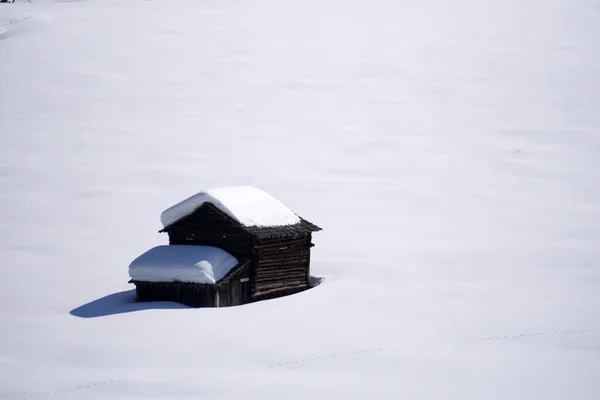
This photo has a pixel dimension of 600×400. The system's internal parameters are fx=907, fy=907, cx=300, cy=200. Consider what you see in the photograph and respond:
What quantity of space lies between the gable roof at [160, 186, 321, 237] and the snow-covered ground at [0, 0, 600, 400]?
199 centimetres

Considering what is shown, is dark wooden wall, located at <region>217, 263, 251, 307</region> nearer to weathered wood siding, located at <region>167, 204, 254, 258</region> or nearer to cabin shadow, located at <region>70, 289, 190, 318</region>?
weathered wood siding, located at <region>167, 204, 254, 258</region>

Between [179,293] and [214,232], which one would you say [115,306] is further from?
[214,232]

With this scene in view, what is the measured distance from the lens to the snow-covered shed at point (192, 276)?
23.5m

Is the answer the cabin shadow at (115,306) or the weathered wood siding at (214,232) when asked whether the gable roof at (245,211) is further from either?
the cabin shadow at (115,306)

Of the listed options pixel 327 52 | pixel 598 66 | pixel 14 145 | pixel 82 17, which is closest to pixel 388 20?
pixel 327 52

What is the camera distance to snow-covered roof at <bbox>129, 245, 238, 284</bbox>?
23.5 m

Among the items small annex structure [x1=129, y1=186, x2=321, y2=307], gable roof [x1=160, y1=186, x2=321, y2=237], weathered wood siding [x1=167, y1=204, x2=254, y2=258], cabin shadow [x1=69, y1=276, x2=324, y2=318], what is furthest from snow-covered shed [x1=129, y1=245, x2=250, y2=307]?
gable roof [x1=160, y1=186, x2=321, y2=237]

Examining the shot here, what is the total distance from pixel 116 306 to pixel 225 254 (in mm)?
3236

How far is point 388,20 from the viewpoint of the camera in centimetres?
6688

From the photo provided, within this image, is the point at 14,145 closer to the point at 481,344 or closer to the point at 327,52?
the point at 327,52

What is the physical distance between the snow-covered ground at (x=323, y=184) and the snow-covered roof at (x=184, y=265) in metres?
0.83

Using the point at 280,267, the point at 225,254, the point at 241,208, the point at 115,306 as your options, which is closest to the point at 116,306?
the point at 115,306

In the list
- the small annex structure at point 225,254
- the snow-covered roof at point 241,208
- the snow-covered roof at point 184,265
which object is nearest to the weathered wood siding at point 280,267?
Result: the small annex structure at point 225,254

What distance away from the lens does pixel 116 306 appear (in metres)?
24.4
